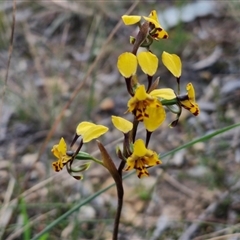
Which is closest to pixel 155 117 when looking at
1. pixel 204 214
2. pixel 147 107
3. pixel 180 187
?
pixel 147 107

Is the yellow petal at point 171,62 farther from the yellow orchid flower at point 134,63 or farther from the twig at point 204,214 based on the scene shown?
the twig at point 204,214

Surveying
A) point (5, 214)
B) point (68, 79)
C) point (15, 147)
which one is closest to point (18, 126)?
point (15, 147)

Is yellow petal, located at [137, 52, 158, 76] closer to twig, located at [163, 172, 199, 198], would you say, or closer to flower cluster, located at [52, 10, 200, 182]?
flower cluster, located at [52, 10, 200, 182]

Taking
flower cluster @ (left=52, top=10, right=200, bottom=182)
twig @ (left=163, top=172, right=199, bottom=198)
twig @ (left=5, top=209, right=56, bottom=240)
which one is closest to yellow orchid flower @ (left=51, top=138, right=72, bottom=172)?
flower cluster @ (left=52, top=10, right=200, bottom=182)

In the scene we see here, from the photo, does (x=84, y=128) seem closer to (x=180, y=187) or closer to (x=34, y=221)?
(x=34, y=221)

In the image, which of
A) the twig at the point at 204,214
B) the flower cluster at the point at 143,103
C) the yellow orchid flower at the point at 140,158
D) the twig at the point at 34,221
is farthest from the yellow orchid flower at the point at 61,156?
the twig at the point at 204,214

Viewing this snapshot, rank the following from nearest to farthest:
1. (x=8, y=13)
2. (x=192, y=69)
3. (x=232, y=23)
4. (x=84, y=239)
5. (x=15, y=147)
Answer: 1. (x=84, y=239)
2. (x=15, y=147)
3. (x=192, y=69)
4. (x=232, y=23)
5. (x=8, y=13)

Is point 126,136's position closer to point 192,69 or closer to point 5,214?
point 5,214
